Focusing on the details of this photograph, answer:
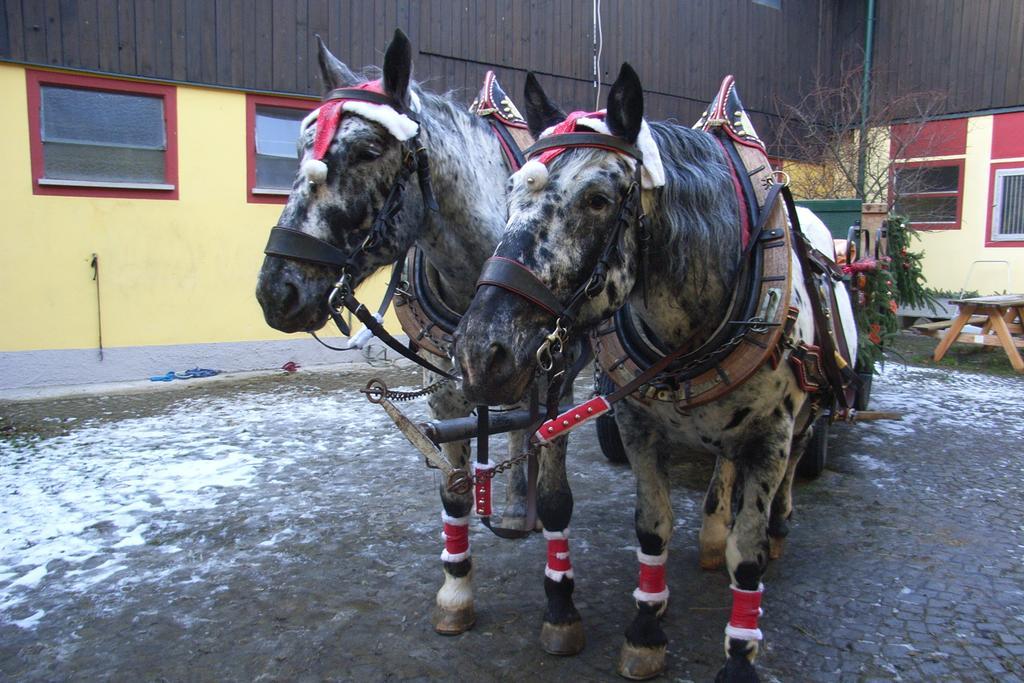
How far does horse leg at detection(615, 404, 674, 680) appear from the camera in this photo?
101 inches

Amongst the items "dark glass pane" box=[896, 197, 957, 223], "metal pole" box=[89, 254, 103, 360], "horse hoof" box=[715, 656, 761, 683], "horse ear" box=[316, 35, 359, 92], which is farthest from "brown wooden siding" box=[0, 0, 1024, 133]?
"horse hoof" box=[715, 656, 761, 683]

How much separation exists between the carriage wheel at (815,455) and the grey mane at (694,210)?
243cm

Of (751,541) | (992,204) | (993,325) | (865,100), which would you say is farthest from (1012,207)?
(751,541)

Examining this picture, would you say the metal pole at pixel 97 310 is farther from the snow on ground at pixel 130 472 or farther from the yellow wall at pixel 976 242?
the yellow wall at pixel 976 242

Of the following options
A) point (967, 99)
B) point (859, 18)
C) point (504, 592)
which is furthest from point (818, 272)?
point (859, 18)

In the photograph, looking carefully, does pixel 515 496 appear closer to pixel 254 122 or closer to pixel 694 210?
pixel 694 210

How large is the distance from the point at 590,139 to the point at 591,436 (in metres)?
4.26

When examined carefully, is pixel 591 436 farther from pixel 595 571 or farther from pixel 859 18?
pixel 859 18

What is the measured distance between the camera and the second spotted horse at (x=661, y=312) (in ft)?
5.99

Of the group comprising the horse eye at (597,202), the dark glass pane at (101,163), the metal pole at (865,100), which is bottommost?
the horse eye at (597,202)

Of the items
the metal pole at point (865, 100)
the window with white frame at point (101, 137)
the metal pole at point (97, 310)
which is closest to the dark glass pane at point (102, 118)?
the window with white frame at point (101, 137)

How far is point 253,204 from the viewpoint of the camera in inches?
334

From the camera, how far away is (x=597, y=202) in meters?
1.89

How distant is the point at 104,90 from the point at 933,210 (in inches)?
498
